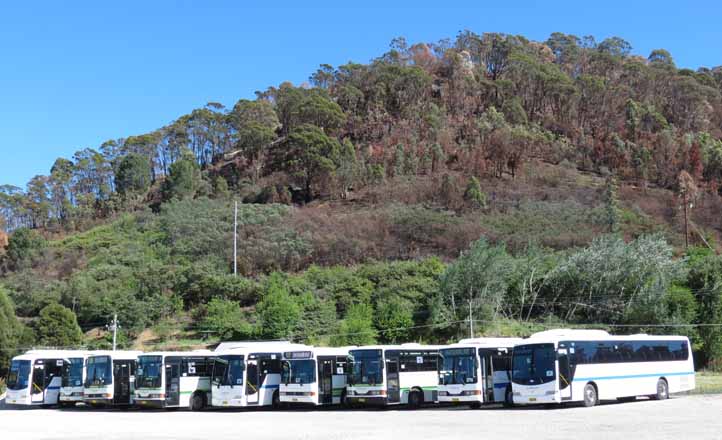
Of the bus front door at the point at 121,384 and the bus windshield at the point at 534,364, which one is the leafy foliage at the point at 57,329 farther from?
the bus windshield at the point at 534,364

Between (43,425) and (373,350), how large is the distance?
11639mm

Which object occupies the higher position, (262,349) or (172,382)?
(262,349)

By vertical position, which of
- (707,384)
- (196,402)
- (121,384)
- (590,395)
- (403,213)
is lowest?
(707,384)

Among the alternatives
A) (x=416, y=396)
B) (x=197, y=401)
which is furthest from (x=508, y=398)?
(x=197, y=401)

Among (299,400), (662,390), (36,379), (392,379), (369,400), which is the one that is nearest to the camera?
(369,400)

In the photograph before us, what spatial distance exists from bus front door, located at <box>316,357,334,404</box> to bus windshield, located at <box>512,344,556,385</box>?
7.49 meters

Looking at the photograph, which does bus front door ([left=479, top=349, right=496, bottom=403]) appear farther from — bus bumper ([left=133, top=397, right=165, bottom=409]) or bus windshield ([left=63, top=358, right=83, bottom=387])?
bus windshield ([left=63, top=358, right=83, bottom=387])

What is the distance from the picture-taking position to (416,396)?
2945 centimetres

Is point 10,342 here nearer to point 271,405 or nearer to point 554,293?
point 271,405

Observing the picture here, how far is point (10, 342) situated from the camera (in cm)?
5125

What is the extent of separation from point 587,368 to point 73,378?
878 inches

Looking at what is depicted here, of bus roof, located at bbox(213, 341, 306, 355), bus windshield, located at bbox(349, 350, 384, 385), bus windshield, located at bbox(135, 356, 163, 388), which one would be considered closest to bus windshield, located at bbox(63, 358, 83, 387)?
bus windshield, located at bbox(135, 356, 163, 388)

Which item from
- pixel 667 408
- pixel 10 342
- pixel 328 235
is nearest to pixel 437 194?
pixel 328 235

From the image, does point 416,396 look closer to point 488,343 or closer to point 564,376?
point 488,343
